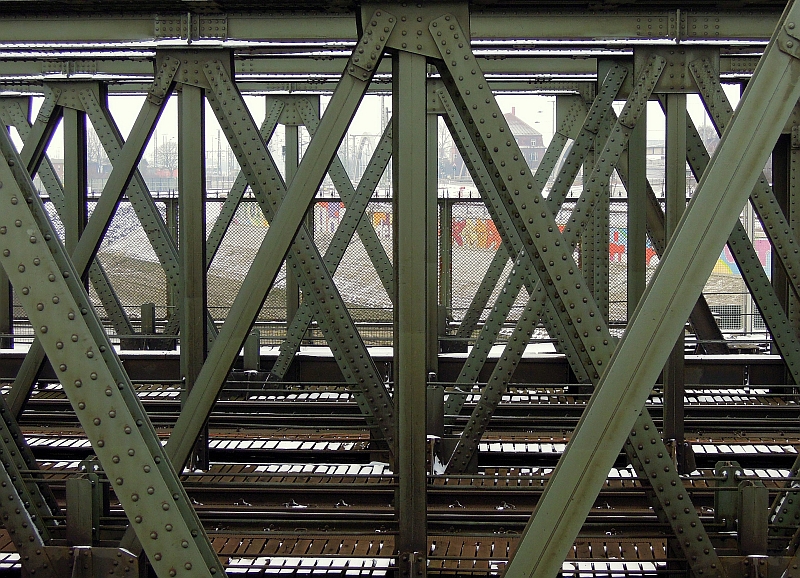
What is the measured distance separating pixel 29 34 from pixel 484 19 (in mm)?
3325

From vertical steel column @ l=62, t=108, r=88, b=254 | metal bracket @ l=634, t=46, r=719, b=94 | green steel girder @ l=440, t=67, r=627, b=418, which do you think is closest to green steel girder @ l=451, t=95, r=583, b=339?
green steel girder @ l=440, t=67, r=627, b=418

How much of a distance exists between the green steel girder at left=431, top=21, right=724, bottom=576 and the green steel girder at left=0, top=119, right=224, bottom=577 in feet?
7.42

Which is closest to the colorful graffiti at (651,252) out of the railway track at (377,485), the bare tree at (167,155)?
the railway track at (377,485)

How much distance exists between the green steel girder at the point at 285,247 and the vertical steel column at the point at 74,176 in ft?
9.71

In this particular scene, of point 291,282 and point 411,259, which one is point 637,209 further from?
point 291,282

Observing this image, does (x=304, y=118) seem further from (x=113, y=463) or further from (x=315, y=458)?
(x=113, y=463)

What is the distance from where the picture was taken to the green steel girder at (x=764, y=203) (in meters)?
7.12

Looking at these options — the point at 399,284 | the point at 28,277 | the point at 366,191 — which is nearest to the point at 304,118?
the point at 366,191

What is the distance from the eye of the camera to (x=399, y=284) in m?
4.88

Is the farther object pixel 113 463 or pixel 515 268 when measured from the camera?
pixel 515 268

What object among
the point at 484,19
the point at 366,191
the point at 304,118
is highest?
the point at 304,118

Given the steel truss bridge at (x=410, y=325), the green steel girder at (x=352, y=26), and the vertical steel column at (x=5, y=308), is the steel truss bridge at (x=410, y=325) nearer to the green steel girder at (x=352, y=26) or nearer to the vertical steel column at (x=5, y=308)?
the green steel girder at (x=352, y=26)

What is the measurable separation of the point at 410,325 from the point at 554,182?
411cm

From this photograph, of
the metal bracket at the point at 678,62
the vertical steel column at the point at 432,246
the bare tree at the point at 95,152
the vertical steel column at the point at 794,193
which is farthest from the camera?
the bare tree at the point at 95,152
